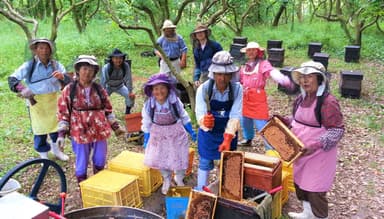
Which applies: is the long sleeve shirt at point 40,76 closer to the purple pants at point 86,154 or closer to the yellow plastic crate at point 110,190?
the purple pants at point 86,154

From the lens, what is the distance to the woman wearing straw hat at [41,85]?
15.4ft

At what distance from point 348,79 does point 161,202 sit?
230 inches

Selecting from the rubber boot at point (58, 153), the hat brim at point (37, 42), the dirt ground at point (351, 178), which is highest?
the hat brim at point (37, 42)

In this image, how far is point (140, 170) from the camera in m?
4.35

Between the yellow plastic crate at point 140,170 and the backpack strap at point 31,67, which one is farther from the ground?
the backpack strap at point 31,67

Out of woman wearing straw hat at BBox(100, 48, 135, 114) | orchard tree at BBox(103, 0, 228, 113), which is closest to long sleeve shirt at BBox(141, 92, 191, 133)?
orchard tree at BBox(103, 0, 228, 113)

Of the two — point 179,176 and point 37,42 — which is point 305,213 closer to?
point 179,176

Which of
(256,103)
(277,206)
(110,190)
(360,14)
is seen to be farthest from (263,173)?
(360,14)

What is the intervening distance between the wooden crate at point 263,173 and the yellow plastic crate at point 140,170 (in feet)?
4.16

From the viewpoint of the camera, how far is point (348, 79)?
840 centimetres

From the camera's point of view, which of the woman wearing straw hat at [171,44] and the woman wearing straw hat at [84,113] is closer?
the woman wearing straw hat at [84,113]

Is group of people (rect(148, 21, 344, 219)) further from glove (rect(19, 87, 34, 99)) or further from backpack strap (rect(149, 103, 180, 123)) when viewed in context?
glove (rect(19, 87, 34, 99))

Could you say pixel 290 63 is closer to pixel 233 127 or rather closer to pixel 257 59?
pixel 257 59

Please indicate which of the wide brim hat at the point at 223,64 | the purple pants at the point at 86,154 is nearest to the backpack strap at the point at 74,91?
the purple pants at the point at 86,154
